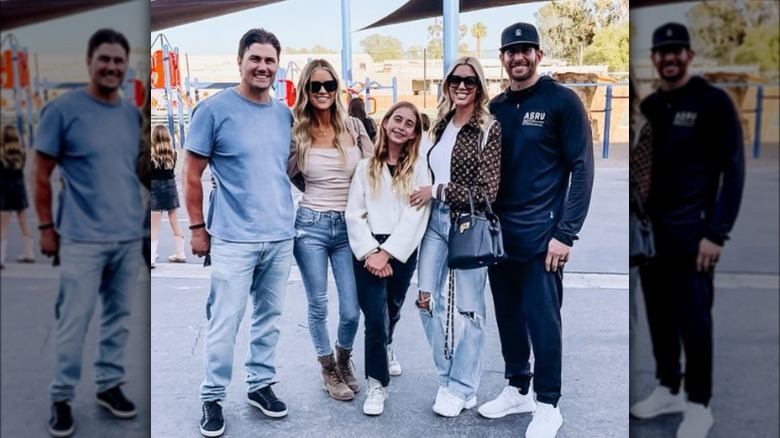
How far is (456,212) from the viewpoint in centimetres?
318

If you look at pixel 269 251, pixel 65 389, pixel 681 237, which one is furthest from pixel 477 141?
pixel 65 389

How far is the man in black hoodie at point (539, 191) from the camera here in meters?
3.02

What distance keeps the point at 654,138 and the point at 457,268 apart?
1.33 metres

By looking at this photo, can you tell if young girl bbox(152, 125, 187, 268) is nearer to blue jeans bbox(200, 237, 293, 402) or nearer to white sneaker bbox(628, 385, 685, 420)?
blue jeans bbox(200, 237, 293, 402)

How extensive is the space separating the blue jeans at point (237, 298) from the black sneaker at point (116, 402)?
1.17 metres

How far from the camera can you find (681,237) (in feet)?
6.56

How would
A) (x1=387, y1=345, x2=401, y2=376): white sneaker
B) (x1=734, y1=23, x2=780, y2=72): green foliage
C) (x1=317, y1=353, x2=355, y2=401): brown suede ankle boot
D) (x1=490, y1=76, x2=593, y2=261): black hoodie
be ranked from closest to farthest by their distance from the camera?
1. (x1=734, y1=23, x2=780, y2=72): green foliage
2. (x1=490, y1=76, x2=593, y2=261): black hoodie
3. (x1=317, y1=353, x2=355, y2=401): brown suede ankle boot
4. (x1=387, y1=345, x2=401, y2=376): white sneaker

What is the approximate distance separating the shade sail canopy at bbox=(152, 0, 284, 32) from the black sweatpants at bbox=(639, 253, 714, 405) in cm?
206

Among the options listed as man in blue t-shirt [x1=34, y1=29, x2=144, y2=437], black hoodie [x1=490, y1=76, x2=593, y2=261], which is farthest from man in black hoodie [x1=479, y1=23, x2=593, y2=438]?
man in blue t-shirt [x1=34, y1=29, x2=144, y2=437]

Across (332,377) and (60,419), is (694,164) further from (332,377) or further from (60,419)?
(332,377)

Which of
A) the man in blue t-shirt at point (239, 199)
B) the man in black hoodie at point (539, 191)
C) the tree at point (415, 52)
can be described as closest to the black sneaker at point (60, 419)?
the man in blue t-shirt at point (239, 199)

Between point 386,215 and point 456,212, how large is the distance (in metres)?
0.31

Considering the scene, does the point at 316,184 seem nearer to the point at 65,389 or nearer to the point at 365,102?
the point at 365,102

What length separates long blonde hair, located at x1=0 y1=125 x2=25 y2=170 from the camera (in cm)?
188
